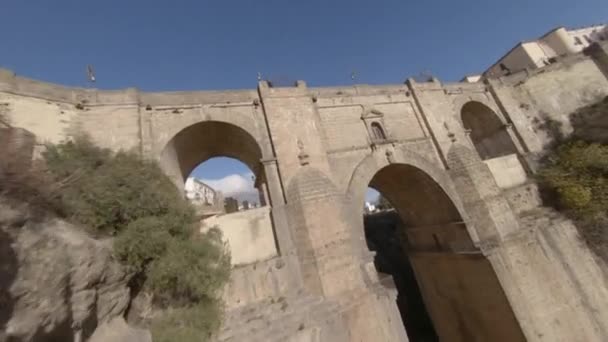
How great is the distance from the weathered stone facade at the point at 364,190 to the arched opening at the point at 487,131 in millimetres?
130

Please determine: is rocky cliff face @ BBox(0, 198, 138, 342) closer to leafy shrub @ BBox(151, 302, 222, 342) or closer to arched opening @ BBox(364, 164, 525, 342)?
leafy shrub @ BBox(151, 302, 222, 342)

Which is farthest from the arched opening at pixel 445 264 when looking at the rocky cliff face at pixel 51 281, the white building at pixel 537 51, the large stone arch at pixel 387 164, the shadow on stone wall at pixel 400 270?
the white building at pixel 537 51

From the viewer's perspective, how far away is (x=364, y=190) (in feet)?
32.2

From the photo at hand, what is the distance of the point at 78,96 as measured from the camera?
8227mm

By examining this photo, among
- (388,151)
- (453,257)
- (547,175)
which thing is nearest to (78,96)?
(388,151)

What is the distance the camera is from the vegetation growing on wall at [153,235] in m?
5.11

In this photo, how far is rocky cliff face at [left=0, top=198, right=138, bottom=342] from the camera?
10.0 feet

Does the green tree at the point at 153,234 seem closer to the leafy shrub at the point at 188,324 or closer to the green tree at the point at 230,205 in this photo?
the leafy shrub at the point at 188,324

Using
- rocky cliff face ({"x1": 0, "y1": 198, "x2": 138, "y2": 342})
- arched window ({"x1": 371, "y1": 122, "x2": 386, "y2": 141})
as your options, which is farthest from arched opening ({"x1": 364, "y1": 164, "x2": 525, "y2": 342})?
rocky cliff face ({"x1": 0, "y1": 198, "x2": 138, "y2": 342})

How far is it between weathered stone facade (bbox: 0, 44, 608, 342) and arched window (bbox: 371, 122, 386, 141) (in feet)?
0.32

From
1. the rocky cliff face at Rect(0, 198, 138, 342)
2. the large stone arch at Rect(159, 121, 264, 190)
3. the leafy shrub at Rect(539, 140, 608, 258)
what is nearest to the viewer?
the rocky cliff face at Rect(0, 198, 138, 342)

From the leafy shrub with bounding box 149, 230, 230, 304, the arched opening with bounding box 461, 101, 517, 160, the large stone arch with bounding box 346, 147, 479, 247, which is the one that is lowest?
the leafy shrub with bounding box 149, 230, 230, 304

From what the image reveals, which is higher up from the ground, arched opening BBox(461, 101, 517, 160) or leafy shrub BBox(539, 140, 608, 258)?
arched opening BBox(461, 101, 517, 160)

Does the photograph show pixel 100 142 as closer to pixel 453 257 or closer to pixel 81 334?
pixel 81 334
